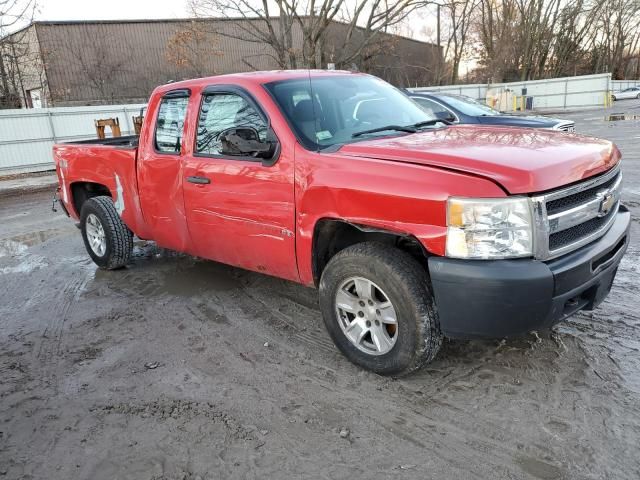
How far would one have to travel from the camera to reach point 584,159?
2992 mm

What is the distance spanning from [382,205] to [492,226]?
24.7 inches

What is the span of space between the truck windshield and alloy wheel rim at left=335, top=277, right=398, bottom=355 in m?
0.99

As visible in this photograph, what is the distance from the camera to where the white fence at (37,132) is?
15938 mm

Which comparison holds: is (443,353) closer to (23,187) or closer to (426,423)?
(426,423)

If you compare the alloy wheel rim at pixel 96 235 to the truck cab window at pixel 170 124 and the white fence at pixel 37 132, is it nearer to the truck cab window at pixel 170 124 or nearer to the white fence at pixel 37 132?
the truck cab window at pixel 170 124

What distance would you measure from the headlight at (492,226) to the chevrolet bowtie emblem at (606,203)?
2.62ft

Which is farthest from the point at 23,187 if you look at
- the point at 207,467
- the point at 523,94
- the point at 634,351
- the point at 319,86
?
the point at 523,94

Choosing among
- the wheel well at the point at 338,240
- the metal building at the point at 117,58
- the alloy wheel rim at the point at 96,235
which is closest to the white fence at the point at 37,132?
the alloy wheel rim at the point at 96,235

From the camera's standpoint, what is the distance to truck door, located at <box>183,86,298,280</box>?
142 inches

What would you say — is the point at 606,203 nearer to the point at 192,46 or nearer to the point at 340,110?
the point at 340,110

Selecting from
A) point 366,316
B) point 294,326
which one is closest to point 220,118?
point 294,326

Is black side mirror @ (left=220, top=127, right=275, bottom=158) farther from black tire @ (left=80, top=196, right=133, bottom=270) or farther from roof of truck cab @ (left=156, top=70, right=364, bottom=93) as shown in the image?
black tire @ (left=80, top=196, right=133, bottom=270)

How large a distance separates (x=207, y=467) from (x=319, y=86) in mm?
2864

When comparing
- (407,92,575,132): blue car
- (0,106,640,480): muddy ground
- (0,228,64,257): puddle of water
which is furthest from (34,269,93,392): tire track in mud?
(407,92,575,132): blue car
